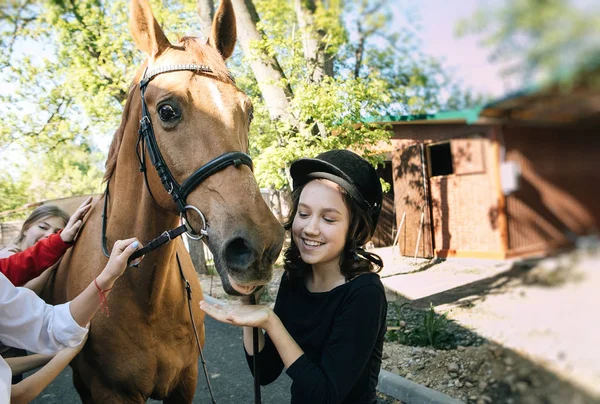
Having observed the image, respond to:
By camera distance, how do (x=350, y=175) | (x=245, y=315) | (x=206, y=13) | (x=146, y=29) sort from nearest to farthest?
(x=245, y=315) < (x=350, y=175) < (x=146, y=29) < (x=206, y=13)

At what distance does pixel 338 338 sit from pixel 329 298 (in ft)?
0.67

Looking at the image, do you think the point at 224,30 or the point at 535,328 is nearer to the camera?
the point at 535,328

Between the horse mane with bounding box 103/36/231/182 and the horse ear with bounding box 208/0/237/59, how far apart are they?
0.53 feet

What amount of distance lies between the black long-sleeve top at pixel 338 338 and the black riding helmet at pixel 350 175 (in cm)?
31

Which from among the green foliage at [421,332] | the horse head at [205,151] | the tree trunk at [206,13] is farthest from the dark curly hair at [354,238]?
the tree trunk at [206,13]

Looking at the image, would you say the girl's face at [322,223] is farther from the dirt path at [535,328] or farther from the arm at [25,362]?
the arm at [25,362]

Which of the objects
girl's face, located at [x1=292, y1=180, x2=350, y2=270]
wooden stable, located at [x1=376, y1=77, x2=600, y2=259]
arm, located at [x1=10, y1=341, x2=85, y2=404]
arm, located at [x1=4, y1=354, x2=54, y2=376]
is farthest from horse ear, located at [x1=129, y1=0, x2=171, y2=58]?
wooden stable, located at [x1=376, y1=77, x2=600, y2=259]

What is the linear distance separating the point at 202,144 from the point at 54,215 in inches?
96.8

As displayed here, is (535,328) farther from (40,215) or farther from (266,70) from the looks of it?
(266,70)

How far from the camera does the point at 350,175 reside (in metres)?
1.61

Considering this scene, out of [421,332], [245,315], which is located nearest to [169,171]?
[245,315]

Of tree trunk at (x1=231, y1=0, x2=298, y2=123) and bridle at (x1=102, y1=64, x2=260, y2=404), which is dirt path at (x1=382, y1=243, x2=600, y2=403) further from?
tree trunk at (x1=231, y1=0, x2=298, y2=123)

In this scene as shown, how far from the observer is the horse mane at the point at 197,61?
80.0 inches

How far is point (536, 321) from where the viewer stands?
0.42m
